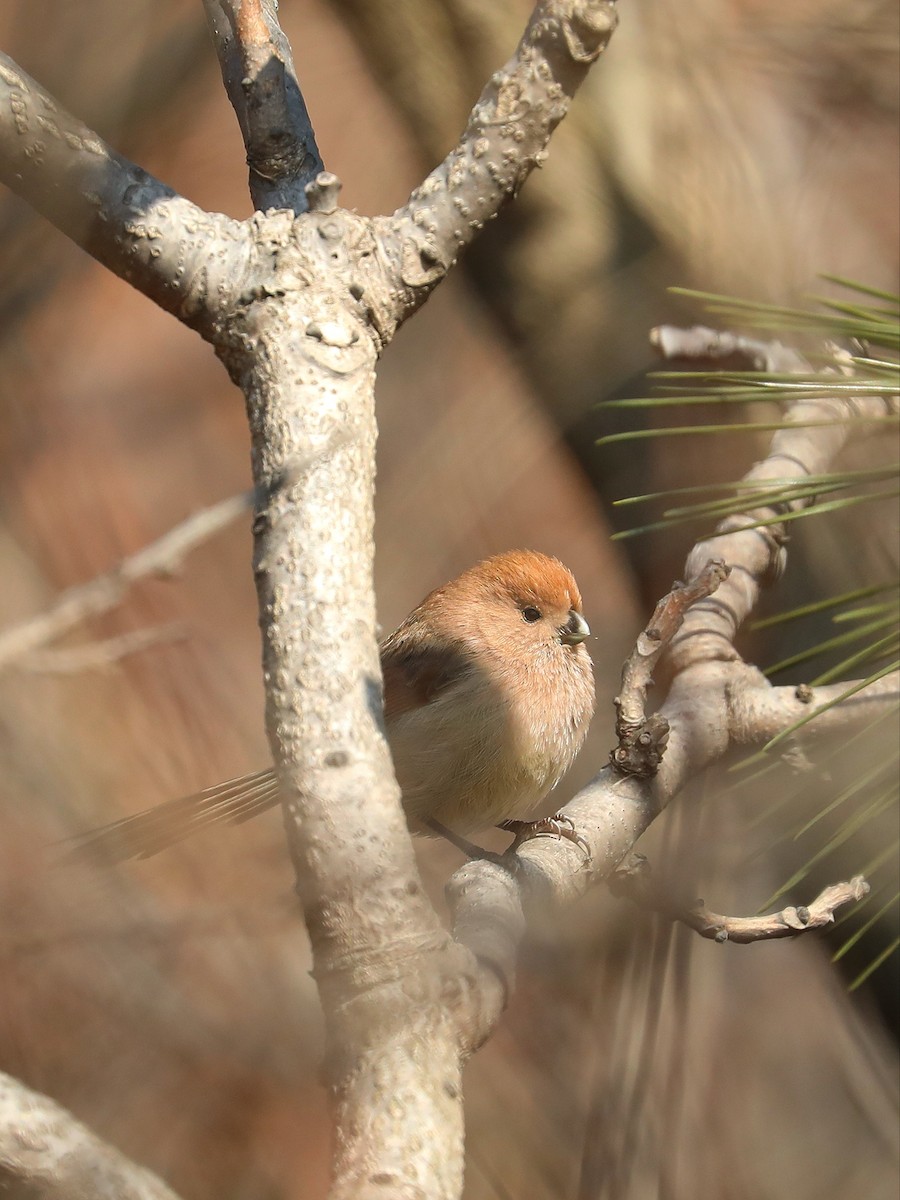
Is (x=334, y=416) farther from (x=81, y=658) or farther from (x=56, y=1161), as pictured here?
(x=56, y=1161)

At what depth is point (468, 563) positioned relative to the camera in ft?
16.2

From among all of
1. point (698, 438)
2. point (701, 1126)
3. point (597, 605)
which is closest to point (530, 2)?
point (698, 438)

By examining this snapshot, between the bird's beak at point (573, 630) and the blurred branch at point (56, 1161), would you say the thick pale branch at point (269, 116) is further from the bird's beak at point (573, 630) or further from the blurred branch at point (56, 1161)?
the bird's beak at point (573, 630)

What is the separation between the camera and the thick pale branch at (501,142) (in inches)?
56.9

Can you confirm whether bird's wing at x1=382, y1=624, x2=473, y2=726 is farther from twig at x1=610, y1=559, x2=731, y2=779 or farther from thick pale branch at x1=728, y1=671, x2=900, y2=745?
twig at x1=610, y1=559, x2=731, y2=779

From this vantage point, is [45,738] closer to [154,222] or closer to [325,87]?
[154,222]

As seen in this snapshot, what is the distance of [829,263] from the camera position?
3.69 metres

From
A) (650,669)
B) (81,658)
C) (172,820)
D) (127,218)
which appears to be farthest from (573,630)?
(127,218)

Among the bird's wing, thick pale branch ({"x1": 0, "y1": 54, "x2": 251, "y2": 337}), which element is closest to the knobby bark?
thick pale branch ({"x1": 0, "y1": 54, "x2": 251, "y2": 337})

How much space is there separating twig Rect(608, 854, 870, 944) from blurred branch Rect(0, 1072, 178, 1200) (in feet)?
3.64

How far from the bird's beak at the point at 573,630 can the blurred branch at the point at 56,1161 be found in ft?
7.35

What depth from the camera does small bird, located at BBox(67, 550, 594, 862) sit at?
A: 2.85 meters

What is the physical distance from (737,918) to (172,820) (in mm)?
1456

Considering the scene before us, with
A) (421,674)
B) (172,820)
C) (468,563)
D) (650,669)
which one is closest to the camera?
(650,669)
